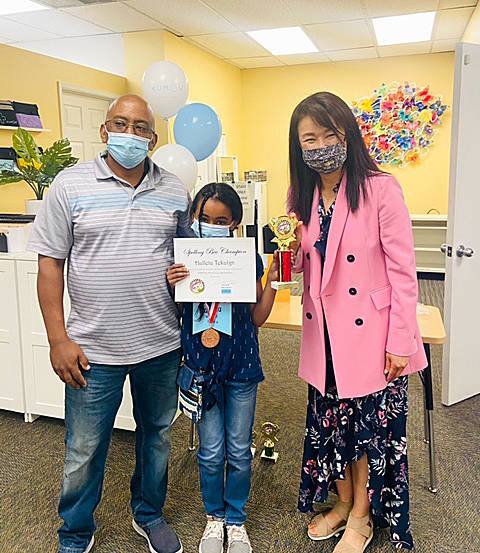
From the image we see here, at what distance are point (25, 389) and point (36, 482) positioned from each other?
677mm

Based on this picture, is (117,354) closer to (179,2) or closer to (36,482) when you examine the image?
(36,482)

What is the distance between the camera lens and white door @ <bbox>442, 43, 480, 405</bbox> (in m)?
2.83

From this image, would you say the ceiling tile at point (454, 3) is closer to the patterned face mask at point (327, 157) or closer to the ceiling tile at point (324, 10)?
the ceiling tile at point (324, 10)

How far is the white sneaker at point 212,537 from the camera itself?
1.84 m

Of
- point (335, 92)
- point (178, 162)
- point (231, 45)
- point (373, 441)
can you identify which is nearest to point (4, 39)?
point (231, 45)

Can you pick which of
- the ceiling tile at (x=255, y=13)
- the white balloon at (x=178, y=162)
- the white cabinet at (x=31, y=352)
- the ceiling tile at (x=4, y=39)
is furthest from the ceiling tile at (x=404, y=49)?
the white cabinet at (x=31, y=352)

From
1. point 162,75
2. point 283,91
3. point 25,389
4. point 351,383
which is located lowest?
point 25,389

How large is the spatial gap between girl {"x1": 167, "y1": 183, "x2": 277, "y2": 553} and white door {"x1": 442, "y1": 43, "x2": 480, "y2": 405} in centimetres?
163

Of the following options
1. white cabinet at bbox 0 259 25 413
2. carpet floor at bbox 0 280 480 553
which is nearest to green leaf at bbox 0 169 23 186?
white cabinet at bbox 0 259 25 413

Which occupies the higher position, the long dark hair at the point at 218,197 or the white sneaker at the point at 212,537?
the long dark hair at the point at 218,197

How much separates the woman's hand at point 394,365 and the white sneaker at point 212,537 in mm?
788

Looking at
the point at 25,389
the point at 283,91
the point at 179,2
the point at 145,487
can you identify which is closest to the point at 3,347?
the point at 25,389

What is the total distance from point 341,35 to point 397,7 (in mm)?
1069

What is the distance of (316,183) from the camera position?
1.76 meters
